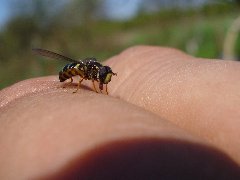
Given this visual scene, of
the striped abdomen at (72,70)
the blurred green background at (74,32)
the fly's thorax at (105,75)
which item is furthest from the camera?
the blurred green background at (74,32)

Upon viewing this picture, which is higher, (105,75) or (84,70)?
(105,75)

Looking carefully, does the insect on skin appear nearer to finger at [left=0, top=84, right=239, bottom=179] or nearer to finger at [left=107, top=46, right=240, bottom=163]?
finger at [left=107, top=46, right=240, bottom=163]

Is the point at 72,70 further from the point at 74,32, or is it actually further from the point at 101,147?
the point at 74,32

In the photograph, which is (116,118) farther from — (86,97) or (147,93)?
(147,93)

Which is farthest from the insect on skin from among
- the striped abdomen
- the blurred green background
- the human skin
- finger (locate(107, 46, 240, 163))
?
the blurred green background

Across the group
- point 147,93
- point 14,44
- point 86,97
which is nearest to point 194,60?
point 147,93

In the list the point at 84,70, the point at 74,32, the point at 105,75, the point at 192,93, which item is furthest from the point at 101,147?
the point at 74,32

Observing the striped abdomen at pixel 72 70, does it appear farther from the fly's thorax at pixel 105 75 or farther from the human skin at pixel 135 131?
the human skin at pixel 135 131

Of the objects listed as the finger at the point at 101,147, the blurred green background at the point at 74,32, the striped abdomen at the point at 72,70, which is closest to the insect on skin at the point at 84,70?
the striped abdomen at the point at 72,70
